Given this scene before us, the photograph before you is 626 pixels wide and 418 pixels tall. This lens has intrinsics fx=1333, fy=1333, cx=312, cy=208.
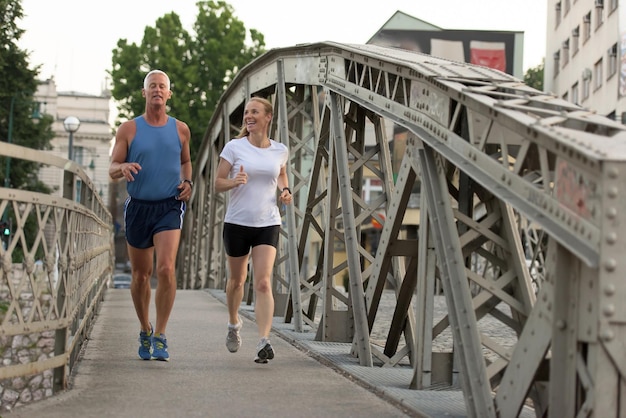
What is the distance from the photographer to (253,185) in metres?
8.91

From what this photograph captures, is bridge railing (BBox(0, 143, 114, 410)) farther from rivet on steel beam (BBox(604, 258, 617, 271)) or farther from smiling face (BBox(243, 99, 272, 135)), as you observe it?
rivet on steel beam (BBox(604, 258, 617, 271))

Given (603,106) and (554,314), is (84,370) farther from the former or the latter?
(603,106)

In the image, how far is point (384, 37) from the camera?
5959 centimetres

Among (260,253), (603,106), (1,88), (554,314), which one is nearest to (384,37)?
(603,106)

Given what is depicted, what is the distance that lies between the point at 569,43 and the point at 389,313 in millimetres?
36896

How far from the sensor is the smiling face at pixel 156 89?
28.9 feet

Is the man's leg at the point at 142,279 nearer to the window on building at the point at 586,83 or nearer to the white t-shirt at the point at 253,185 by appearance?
the white t-shirt at the point at 253,185

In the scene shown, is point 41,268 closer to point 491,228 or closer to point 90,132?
point 491,228

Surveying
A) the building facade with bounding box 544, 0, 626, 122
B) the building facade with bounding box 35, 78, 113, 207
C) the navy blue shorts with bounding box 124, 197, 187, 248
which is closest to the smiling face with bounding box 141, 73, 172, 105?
the navy blue shorts with bounding box 124, 197, 187, 248

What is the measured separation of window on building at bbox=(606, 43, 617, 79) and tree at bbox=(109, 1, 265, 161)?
16.2 m

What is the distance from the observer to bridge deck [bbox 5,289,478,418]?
21.4 feet

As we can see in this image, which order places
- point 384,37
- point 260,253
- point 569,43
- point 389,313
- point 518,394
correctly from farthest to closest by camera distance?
point 384,37
point 569,43
point 389,313
point 260,253
point 518,394

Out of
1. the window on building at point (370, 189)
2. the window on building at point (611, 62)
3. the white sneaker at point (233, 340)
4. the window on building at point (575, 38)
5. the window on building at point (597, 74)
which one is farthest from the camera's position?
the window on building at point (370, 189)

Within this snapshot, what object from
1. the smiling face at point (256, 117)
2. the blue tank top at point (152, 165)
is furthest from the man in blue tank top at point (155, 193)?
the smiling face at point (256, 117)
